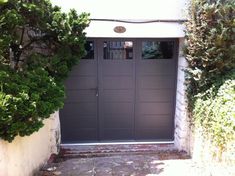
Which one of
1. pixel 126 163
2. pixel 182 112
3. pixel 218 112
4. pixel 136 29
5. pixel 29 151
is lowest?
pixel 126 163

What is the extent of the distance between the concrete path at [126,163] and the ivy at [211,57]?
0.73 m

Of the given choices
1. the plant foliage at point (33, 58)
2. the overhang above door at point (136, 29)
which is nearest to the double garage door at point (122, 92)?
the overhang above door at point (136, 29)

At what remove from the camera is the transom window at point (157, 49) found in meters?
6.68

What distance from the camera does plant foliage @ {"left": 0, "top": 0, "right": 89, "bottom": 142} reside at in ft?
12.2

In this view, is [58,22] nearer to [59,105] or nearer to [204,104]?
[59,105]

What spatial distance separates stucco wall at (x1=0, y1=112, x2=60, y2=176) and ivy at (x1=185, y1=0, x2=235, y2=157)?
3022 mm

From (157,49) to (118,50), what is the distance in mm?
933

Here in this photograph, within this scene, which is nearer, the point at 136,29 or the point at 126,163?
the point at 126,163

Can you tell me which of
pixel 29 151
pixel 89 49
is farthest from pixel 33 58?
pixel 89 49

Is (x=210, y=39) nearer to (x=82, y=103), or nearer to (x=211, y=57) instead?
(x=211, y=57)

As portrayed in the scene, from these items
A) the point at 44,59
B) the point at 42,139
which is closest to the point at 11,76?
the point at 44,59

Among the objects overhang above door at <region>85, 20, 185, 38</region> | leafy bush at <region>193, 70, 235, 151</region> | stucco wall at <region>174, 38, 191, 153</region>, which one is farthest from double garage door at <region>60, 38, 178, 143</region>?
leafy bush at <region>193, 70, 235, 151</region>

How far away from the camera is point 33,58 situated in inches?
181

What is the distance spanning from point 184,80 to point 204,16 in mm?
1570
